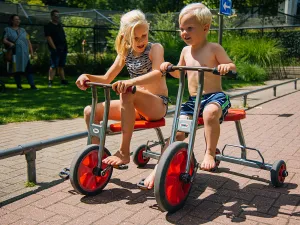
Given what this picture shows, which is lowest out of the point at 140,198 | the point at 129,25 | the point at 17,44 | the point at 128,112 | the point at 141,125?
the point at 140,198

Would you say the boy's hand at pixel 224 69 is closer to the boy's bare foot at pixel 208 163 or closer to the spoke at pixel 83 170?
the boy's bare foot at pixel 208 163

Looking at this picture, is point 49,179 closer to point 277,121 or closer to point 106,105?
point 106,105

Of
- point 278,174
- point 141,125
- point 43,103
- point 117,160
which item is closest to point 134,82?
point 141,125

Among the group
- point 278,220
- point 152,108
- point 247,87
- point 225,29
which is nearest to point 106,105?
point 152,108

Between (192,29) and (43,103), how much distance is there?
17.9ft

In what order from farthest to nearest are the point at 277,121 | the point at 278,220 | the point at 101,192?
the point at 277,121, the point at 101,192, the point at 278,220

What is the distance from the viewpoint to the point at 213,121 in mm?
3215

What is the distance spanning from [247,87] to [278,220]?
9800 mm

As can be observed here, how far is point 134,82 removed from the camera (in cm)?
325

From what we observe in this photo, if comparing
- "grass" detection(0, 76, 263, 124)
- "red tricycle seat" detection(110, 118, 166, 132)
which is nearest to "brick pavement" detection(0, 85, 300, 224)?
"red tricycle seat" detection(110, 118, 166, 132)

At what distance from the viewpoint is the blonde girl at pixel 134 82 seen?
328 centimetres

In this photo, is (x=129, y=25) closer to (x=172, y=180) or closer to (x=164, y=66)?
(x=164, y=66)

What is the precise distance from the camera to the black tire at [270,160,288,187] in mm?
3443

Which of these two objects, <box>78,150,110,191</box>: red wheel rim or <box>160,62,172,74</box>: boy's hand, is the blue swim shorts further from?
<box>78,150,110,191</box>: red wheel rim
